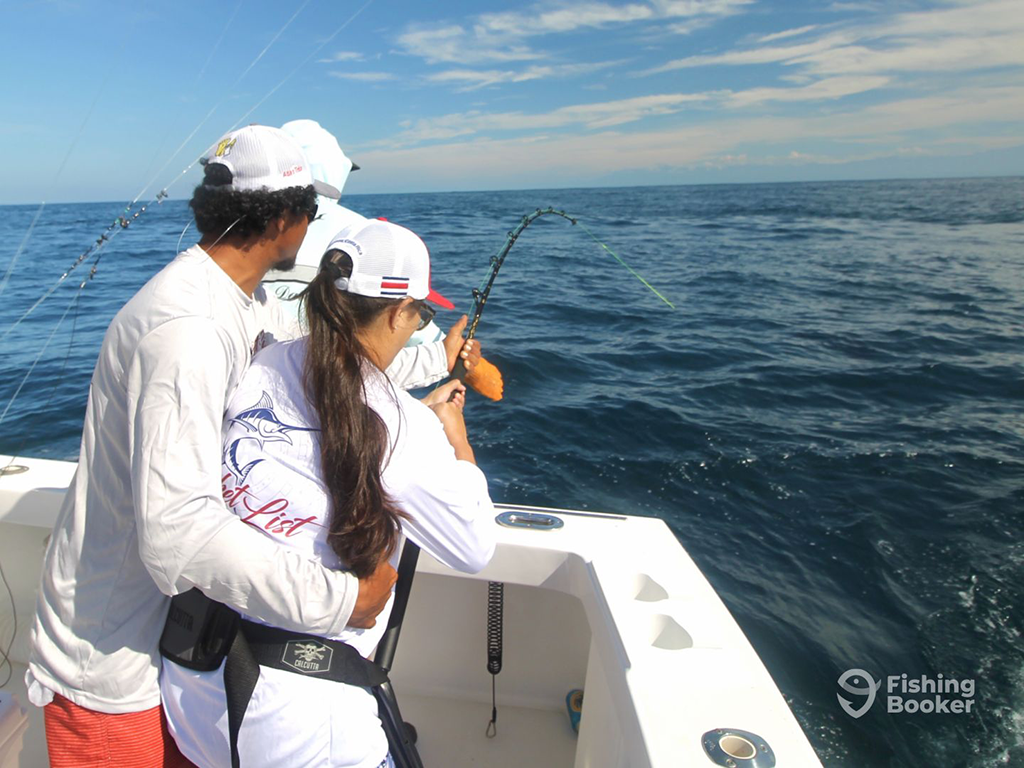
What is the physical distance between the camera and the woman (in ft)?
3.43

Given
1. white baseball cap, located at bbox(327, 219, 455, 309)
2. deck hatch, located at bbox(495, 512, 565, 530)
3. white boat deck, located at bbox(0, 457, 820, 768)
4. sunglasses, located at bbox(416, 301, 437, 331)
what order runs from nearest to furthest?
white baseball cap, located at bbox(327, 219, 455, 309), sunglasses, located at bbox(416, 301, 437, 331), white boat deck, located at bbox(0, 457, 820, 768), deck hatch, located at bbox(495, 512, 565, 530)

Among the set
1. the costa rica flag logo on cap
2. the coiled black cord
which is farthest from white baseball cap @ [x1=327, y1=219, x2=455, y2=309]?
the coiled black cord

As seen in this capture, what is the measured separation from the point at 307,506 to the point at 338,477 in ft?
0.28

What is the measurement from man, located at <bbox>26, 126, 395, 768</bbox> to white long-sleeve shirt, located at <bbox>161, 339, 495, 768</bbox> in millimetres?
33

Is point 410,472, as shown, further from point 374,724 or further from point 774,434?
point 774,434

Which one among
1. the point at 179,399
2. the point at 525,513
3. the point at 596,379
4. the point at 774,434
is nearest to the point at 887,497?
the point at 774,434

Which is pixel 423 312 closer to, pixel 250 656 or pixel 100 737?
pixel 250 656

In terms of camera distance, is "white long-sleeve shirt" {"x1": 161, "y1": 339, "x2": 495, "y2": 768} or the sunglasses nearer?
"white long-sleeve shirt" {"x1": 161, "y1": 339, "x2": 495, "y2": 768}

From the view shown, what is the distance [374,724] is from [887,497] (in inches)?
192

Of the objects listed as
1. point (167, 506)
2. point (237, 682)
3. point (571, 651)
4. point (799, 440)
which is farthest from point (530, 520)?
point (799, 440)

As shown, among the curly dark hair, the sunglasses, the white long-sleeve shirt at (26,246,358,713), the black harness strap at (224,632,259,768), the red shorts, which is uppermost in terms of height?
the curly dark hair

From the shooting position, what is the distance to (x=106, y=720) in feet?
4.09

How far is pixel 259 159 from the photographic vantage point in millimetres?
1297

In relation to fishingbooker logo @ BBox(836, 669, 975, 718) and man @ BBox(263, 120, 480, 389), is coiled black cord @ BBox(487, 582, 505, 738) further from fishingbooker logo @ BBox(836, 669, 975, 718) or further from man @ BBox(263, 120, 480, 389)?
fishingbooker logo @ BBox(836, 669, 975, 718)
